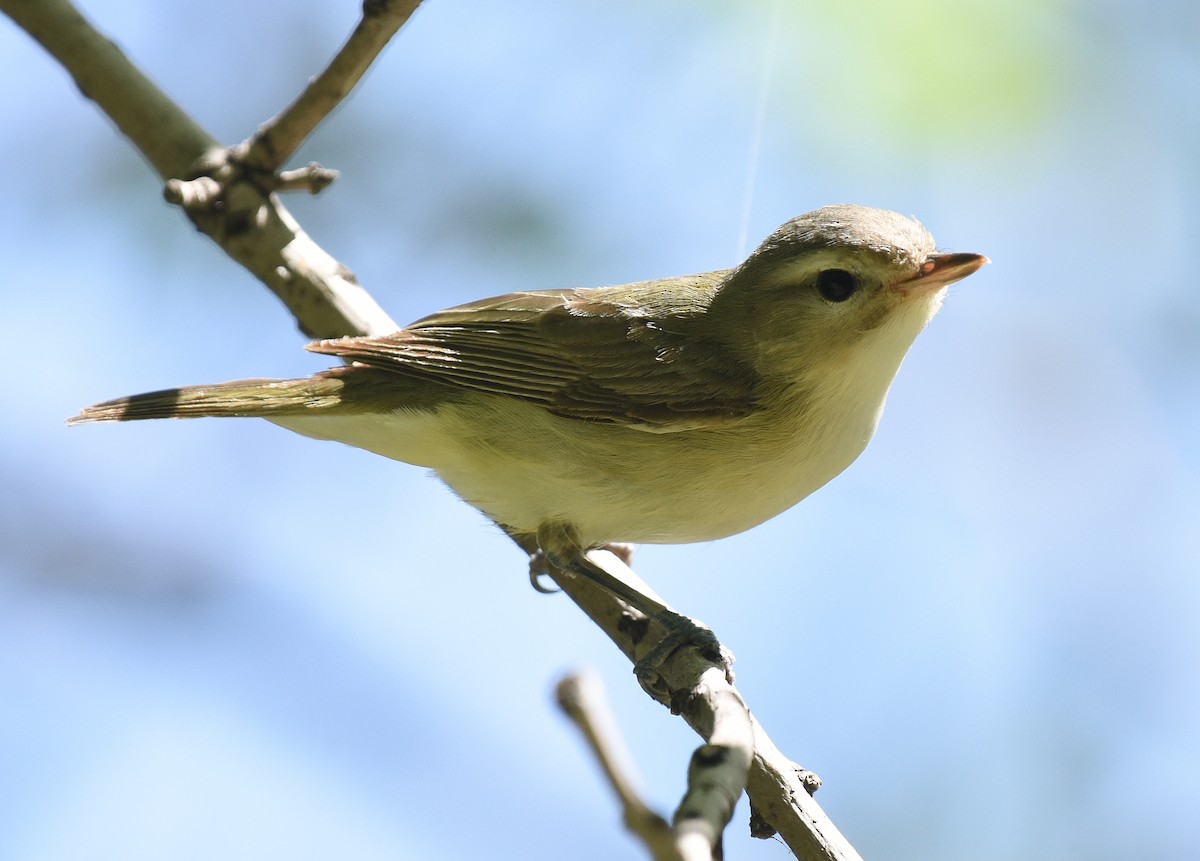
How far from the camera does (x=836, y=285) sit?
10.9ft

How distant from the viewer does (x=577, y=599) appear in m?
3.54

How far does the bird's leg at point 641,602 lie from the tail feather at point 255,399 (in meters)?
0.75

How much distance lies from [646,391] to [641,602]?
65 centimetres

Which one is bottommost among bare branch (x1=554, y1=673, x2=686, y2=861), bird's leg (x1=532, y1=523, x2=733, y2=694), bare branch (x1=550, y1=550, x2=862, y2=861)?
bare branch (x1=554, y1=673, x2=686, y2=861)

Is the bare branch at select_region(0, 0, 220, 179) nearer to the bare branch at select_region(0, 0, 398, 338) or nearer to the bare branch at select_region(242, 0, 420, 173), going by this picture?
the bare branch at select_region(0, 0, 398, 338)

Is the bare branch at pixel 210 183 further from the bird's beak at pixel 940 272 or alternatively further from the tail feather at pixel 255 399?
the bird's beak at pixel 940 272

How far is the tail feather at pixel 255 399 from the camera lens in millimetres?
3484

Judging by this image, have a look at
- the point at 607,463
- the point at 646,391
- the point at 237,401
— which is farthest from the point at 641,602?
the point at 237,401

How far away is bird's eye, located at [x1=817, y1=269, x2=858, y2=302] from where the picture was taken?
3.28 metres

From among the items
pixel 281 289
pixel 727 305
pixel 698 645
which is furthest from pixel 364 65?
pixel 698 645

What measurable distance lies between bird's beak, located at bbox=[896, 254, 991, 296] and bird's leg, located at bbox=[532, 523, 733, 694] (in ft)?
3.74

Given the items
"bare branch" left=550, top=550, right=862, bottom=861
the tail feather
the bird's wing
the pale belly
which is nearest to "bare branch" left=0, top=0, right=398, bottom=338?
the tail feather

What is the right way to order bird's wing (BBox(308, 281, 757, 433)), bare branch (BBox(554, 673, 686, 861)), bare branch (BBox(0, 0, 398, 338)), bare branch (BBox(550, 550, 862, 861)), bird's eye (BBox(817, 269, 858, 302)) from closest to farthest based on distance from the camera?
bare branch (BBox(554, 673, 686, 861)) → bare branch (BBox(550, 550, 862, 861)) → bird's eye (BBox(817, 269, 858, 302)) → bird's wing (BBox(308, 281, 757, 433)) → bare branch (BBox(0, 0, 398, 338))

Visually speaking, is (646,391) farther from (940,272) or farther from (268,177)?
(268,177)
